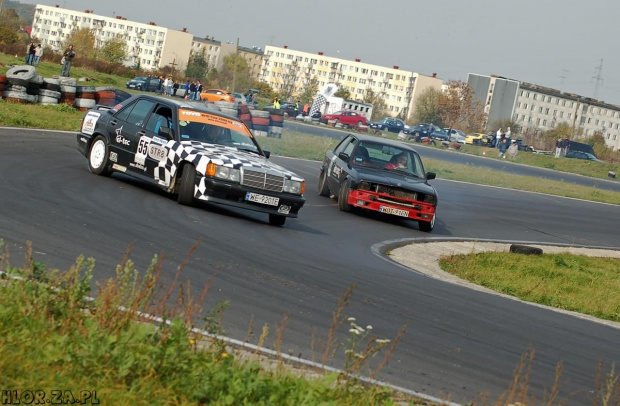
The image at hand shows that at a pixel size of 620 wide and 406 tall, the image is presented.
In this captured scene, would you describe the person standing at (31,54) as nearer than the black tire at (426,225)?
No

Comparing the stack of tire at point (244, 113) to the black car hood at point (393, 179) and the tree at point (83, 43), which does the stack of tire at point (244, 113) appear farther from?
the tree at point (83, 43)

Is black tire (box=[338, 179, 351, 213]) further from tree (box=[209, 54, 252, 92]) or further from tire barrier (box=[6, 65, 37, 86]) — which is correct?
tree (box=[209, 54, 252, 92])

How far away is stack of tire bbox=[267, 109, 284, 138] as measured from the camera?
112ft

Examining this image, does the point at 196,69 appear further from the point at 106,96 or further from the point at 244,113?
the point at 106,96

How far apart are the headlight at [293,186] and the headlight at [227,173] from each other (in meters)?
0.79

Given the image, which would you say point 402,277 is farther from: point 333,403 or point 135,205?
point 333,403

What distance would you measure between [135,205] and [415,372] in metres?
6.78

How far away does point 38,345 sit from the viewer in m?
4.61

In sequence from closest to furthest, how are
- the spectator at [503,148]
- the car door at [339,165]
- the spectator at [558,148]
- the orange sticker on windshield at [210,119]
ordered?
the orange sticker on windshield at [210,119], the car door at [339,165], the spectator at [503,148], the spectator at [558,148]

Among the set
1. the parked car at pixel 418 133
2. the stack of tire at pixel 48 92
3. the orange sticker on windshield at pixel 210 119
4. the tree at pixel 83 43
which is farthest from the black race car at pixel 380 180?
the tree at pixel 83 43

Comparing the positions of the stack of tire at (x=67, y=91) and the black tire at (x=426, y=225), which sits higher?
the stack of tire at (x=67, y=91)

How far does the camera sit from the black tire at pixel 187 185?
13.0 m

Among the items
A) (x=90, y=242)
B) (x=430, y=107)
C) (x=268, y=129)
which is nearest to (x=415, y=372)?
(x=90, y=242)

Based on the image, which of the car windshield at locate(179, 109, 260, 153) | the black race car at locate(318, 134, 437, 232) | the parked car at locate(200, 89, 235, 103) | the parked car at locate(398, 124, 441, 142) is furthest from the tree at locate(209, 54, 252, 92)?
the car windshield at locate(179, 109, 260, 153)
